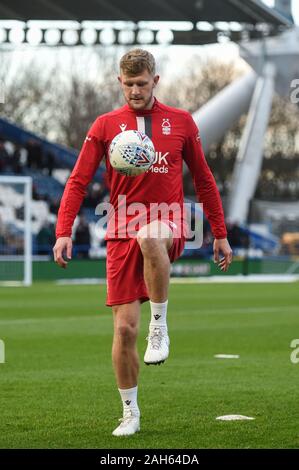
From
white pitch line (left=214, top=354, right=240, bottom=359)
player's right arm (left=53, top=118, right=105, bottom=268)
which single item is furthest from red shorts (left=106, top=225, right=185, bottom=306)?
white pitch line (left=214, top=354, right=240, bottom=359)

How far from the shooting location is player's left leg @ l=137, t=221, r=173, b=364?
7.64 meters

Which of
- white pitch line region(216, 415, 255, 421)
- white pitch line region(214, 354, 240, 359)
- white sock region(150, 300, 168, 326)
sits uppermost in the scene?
white sock region(150, 300, 168, 326)

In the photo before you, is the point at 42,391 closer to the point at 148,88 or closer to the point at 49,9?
the point at 148,88

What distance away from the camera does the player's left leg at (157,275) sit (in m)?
7.64

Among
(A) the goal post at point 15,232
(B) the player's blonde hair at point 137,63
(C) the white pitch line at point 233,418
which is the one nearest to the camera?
(B) the player's blonde hair at point 137,63

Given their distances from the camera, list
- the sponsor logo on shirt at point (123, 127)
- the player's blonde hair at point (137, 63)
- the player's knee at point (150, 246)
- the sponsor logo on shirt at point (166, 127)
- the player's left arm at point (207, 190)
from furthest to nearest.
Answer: the player's left arm at point (207, 190) → the sponsor logo on shirt at point (166, 127) → the sponsor logo on shirt at point (123, 127) → the player's knee at point (150, 246) → the player's blonde hair at point (137, 63)

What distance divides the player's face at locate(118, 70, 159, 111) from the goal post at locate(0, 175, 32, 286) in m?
23.6

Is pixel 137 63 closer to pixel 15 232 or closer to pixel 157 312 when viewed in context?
pixel 157 312

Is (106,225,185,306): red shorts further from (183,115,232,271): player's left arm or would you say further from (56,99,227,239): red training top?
(183,115,232,271): player's left arm

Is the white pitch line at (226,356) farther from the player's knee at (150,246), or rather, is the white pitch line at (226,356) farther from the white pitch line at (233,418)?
the player's knee at (150,246)

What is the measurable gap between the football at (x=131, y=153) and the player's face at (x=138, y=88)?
0.19 metres

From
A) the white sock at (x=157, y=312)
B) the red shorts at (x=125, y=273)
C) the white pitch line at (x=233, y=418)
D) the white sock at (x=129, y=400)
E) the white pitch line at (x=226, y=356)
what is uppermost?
the red shorts at (x=125, y=273)

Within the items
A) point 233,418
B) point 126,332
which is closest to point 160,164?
point 126,332

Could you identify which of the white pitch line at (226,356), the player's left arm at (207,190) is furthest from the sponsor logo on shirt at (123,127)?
the white pitch line at (226,356)
